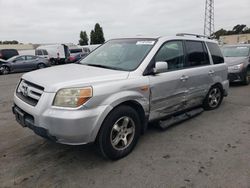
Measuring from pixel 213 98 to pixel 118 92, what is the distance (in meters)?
3.22

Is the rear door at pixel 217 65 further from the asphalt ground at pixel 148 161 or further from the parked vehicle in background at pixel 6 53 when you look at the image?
the parked vehicle in background at pixel 6 53

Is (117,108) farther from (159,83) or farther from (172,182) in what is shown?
(172,182)

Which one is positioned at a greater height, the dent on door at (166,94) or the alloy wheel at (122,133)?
the dent on door at (166,94)

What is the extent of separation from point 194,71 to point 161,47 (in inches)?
40.2

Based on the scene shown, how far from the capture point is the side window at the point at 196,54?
4.47 meters

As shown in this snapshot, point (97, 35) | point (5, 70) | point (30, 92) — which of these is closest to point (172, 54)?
point (30, 92)

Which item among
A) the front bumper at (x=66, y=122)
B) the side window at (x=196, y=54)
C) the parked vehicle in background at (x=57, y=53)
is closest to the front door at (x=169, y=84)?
the side window at (x=196, y=54)

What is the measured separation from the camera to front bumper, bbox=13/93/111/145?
8.95ft

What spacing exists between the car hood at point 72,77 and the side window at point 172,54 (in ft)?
2.79

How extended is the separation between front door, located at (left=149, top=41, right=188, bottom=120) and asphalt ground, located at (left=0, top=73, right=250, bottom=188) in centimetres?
51

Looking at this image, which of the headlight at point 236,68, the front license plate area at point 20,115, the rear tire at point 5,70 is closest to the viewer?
the front license plate area at point 20,115

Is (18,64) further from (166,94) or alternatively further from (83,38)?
(83,38)

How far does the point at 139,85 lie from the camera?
337 cm

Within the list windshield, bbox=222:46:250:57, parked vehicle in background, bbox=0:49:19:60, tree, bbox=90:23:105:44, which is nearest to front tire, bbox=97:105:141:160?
windshield, bbox=222:46:250:57
